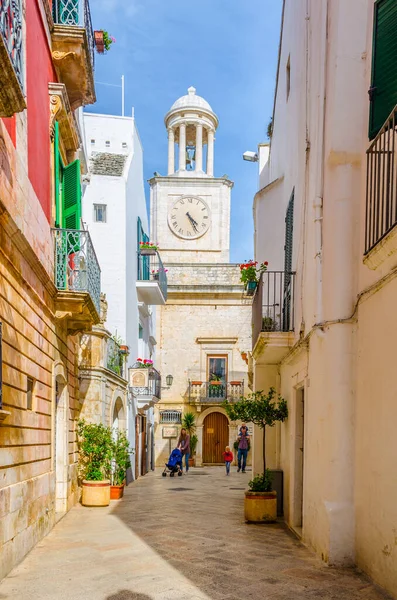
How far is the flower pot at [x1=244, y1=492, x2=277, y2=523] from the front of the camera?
989cm

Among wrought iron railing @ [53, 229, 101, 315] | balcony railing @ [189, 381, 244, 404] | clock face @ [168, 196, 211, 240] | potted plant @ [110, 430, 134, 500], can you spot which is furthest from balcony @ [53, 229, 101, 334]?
clock face @ [168, 196, 211, 240]

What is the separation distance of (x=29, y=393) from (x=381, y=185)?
5.00m

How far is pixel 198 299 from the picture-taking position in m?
28.6

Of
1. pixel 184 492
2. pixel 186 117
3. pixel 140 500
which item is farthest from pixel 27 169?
pixel 186 117

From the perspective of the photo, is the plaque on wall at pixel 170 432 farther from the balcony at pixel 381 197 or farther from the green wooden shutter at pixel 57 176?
the balcony at pixel 381 197

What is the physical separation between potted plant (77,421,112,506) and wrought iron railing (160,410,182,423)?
1477cm

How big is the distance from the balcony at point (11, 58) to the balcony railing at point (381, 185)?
3225mm

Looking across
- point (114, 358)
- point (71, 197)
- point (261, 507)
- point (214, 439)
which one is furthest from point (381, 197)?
point (214, 439)

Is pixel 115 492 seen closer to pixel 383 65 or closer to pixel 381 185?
pixel 381 185

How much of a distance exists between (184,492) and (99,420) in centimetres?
330

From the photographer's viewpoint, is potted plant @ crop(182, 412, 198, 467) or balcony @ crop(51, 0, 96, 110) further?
potted plant @ crop(182, 412, 198, 467)

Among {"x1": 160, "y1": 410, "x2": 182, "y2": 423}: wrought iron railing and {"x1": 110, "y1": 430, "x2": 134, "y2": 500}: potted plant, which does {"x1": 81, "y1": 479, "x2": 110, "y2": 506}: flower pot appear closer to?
{"x1": 110, "y1": 430, "x2": 134, "y2": 500}: potted plant

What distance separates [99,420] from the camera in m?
13.5

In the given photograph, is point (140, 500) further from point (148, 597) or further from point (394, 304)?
point (394, 304)
